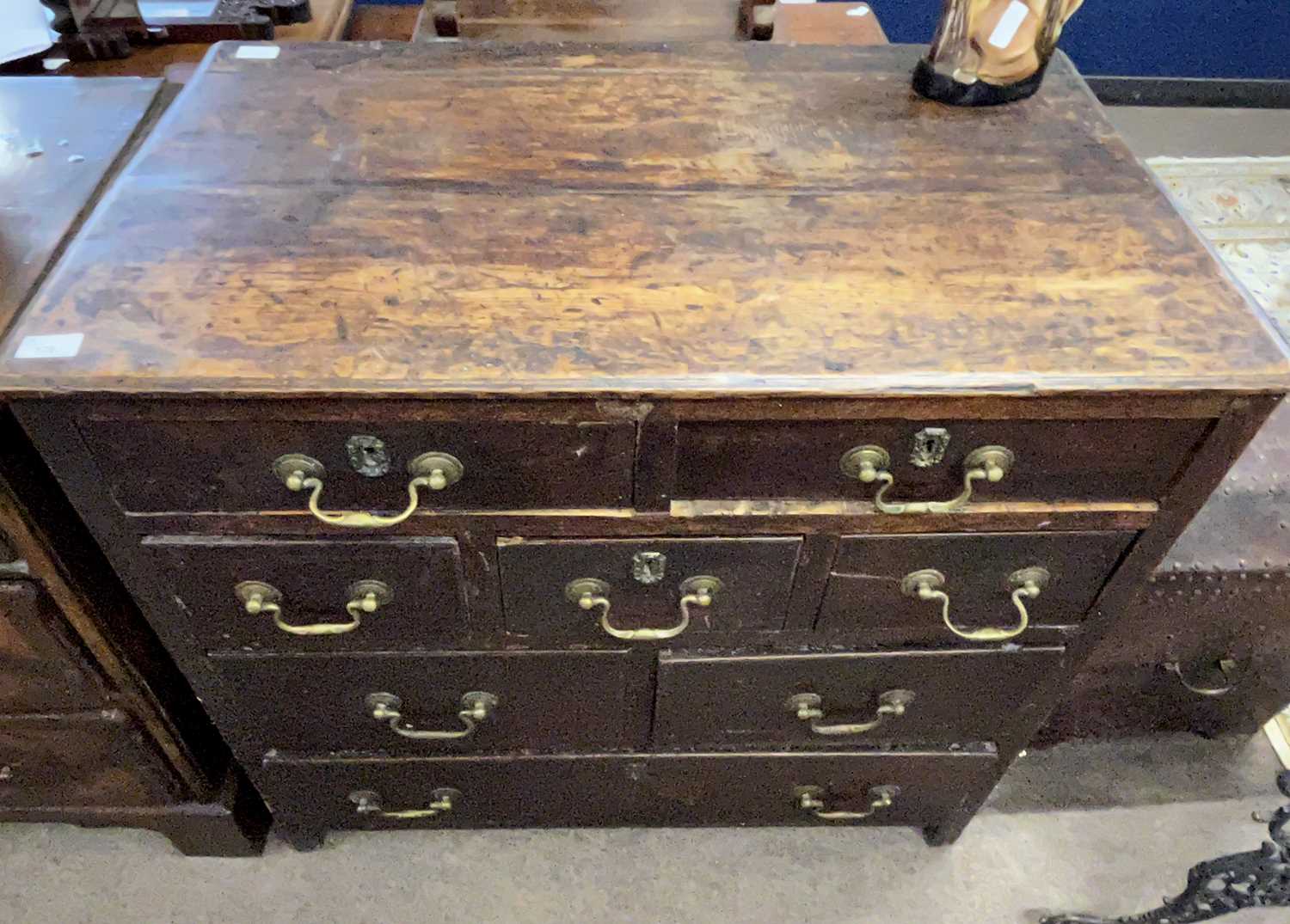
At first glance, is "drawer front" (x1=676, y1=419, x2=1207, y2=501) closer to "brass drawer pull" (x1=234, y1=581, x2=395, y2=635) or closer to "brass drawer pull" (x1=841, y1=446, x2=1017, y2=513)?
"brass drawer pull" (x1=841, y1=446, x2=1017, y2=513)

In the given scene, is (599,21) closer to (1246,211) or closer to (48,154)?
(48,154)

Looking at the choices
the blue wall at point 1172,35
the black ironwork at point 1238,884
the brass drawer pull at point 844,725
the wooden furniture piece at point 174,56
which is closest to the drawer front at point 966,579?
the brass drawer pull at point 844,725

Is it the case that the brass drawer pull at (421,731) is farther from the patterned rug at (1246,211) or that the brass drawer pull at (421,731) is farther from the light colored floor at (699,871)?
the patterned rug at (1246,211)

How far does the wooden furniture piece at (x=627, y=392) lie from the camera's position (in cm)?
73

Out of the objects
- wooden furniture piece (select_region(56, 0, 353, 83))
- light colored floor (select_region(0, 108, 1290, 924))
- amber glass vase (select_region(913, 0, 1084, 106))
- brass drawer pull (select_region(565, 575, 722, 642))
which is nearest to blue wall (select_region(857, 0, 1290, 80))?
wooden furniture piece (select_region(56, 0, 353, 83))

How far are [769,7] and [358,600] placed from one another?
1150 mm

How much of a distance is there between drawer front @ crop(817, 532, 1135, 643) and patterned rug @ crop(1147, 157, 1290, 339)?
134 centimetres

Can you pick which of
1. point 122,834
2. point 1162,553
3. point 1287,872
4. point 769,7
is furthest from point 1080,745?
point 122,834

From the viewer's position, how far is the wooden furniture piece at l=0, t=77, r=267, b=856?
0.88 m

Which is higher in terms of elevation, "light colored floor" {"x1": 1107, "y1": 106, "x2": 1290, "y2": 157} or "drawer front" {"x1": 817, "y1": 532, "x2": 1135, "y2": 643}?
"drawer front" {"x1": 817, "y1": 532, "x2": 1135, "y2": 643}

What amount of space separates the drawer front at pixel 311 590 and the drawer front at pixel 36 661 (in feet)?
0.48

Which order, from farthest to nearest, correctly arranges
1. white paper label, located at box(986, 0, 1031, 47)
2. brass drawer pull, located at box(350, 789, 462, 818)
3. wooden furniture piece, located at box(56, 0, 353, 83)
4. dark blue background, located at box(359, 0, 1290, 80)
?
1. dark blue background, located at box(359, 0, 1290, 80)
2. wooden furniture piece, located at box(56, 0, 353, 83)
3. brass drawer pull, located at box(350, 789, 462, 818)
4. white paper label, located at box(986, 0, 1031, 47)

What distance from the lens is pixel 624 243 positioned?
0.83m

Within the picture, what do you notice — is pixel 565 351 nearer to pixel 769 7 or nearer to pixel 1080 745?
pixel 769 7
